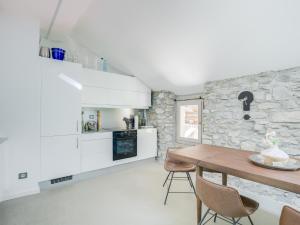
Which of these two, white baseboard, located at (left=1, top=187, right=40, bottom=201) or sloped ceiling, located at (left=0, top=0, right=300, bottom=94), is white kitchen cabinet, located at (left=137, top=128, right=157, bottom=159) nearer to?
sloped ceiling, located at (left=0, top=0, right=300, bottom=94)

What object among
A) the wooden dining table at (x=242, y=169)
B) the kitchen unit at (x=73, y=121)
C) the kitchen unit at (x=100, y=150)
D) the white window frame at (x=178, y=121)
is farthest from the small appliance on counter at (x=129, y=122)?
the wooden dining table at (x=242, y=169)

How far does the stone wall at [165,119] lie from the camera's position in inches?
174

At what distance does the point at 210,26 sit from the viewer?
229 cm

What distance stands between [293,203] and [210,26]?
2552 mm

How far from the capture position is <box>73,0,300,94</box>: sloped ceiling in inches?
77.4

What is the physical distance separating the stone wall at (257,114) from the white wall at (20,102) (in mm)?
2978

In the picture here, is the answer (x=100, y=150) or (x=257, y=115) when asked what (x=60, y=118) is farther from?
(x=257, y=115)

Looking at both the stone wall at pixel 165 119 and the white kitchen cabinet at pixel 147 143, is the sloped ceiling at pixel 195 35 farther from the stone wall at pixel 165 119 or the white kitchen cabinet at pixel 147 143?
the white kitchen cabinet at pixel 147 143

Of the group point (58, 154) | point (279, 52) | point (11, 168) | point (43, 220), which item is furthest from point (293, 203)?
point (11, 168)

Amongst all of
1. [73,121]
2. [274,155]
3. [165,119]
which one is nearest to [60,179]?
[73,121]

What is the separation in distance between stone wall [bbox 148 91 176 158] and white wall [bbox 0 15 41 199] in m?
2.62

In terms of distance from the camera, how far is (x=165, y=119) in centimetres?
445

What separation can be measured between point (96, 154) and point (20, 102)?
155 centimetres

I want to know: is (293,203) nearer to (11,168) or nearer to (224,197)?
(224,197)
